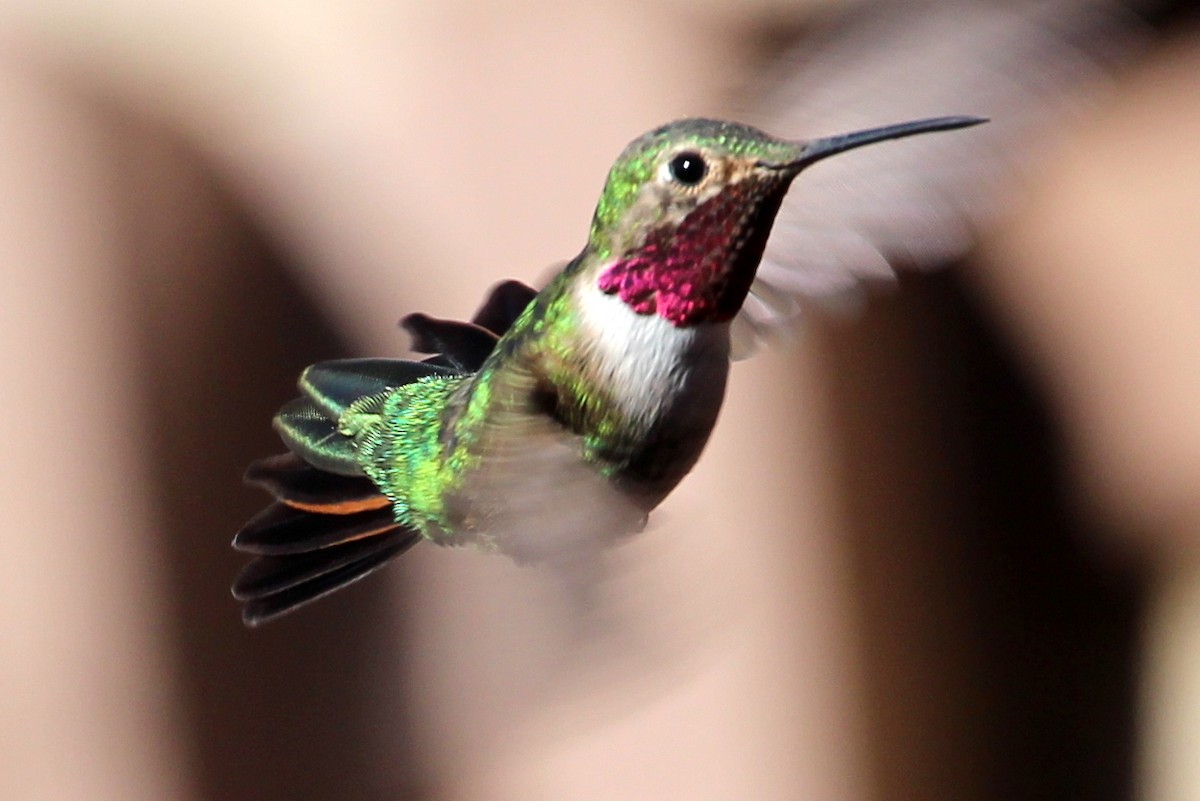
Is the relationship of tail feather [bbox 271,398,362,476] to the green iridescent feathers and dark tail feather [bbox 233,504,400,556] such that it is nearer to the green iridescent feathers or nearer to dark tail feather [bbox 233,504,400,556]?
dark tail feather [bbox 233,504,400,556]

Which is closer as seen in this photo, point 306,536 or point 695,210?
point 695,210

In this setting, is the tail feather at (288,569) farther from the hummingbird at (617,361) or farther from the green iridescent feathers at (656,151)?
the green iridescent feathers at (656,151)

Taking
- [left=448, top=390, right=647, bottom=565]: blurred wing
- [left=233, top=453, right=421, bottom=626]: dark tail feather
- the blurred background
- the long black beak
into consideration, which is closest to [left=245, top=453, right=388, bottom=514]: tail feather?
[left=233, top=453, right=421, bottom=626]: dark tail feather

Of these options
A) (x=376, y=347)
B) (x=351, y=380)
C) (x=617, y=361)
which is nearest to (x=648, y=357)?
(x=617, y=361)

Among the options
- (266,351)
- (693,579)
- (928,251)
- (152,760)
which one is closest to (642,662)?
(693,579)

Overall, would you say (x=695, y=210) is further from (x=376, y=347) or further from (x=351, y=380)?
(x=376, y=347)

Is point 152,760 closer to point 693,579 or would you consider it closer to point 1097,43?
point 693,579

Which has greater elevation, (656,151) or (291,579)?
(656,151)
